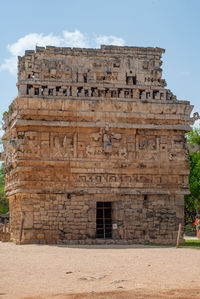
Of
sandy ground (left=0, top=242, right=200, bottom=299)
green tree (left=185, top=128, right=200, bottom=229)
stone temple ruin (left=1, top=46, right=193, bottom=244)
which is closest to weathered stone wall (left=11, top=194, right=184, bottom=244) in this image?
stone temple ruin (left=1, top=46, right=193, bottom=244)

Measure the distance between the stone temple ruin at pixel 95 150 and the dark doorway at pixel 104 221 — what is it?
4cm

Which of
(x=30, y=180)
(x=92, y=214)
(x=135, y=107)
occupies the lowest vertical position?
(x=92, y=214)

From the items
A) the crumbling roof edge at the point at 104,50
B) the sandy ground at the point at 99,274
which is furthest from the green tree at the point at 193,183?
the sandy ground at the point at 99,274

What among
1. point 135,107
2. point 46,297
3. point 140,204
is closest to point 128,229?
point 140,204

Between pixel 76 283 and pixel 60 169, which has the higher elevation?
pixel 60 169

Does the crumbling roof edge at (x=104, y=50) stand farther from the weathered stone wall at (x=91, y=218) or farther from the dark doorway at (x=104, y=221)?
the dark doorway at (x=104, y=221)

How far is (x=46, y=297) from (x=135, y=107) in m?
11.7

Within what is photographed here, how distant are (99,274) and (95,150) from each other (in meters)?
8.51

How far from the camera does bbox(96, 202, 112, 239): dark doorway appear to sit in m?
17.5

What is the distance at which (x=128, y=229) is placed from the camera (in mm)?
17141

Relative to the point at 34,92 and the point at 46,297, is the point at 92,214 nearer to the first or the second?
the point at 34,92

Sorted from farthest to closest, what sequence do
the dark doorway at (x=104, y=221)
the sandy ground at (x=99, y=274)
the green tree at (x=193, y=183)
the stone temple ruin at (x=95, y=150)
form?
the green tree at (x=193, y=183), the dark doorway at (x=104, y=221), the stone temple ruin at (x=95, y=150), the sandy ground at (x=99, y=274)

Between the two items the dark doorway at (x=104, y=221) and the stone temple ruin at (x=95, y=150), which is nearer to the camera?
the stone temple ruin at (x=95, y=150)

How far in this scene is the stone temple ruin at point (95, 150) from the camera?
16828 mm
